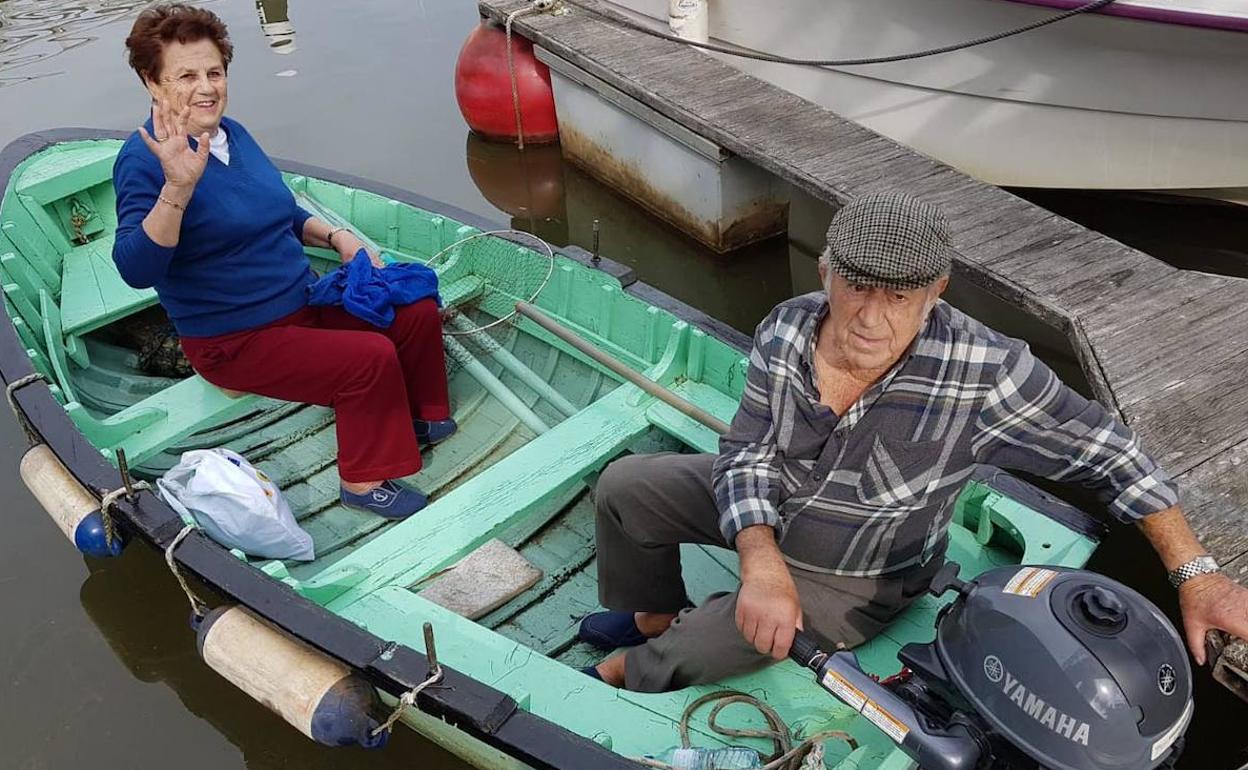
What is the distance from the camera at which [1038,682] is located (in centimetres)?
176

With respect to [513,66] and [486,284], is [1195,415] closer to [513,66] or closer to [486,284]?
[486,284]

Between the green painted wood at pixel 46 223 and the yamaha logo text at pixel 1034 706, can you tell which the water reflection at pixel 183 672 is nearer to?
the green painted wood at pixel 46 223

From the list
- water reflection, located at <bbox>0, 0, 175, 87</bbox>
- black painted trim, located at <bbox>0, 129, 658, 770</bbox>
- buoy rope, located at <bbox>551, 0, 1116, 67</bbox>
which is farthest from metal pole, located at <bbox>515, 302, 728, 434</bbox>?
water reflection, located at <bbox>0, 0, 175, 87</bbox>

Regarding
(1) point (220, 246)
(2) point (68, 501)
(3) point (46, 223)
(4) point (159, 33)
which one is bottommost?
(2) point (68, 501)

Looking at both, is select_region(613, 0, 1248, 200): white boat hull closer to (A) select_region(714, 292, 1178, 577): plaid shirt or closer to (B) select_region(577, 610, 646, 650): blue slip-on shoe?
(A) select_region(714, 292, 1178, 577): plaid shirt

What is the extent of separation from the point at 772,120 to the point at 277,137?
4.20m

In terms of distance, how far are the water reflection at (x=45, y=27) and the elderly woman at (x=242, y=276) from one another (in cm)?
725

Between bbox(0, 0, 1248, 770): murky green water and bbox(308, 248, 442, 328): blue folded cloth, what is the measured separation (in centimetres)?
146

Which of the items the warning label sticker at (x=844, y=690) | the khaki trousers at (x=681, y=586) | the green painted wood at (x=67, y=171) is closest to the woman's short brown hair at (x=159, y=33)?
the khaki trousers at (x=681, y=586)

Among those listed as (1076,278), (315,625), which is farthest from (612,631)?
(1076,278)

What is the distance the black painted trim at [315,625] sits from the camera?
227 cm

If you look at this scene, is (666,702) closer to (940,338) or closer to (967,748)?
(967,748)

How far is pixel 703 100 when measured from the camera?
596cm

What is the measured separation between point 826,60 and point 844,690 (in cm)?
539
